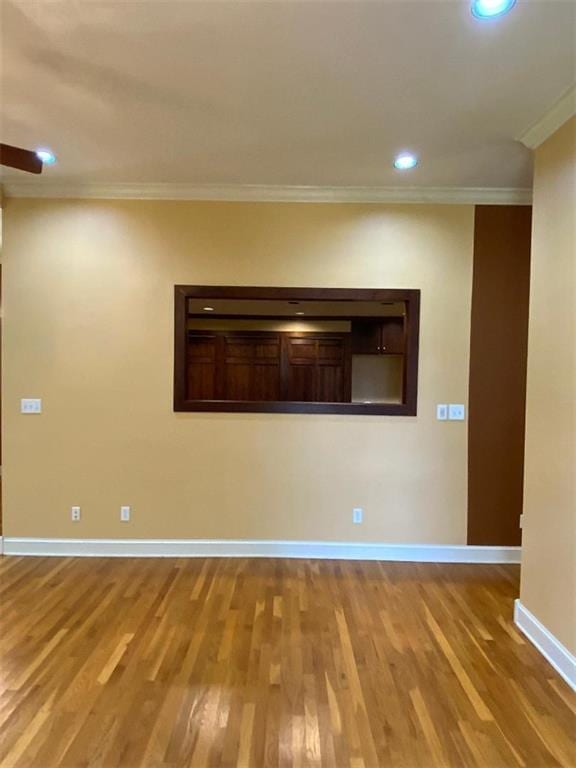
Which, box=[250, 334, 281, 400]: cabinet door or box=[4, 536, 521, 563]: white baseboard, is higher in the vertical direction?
box=[250, 334, 281, 400]: cabinet door

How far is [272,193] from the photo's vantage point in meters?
3.63

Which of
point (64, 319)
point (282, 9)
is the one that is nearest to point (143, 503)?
point (64, 319)

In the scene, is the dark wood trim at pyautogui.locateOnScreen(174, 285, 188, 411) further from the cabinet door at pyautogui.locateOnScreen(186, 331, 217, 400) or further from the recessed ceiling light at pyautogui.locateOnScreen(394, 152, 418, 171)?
the cabinet door at pyautogui.locateOnScreen(186, 331, 217, 400)

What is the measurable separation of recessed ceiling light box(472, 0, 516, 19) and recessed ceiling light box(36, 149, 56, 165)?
2554 mm

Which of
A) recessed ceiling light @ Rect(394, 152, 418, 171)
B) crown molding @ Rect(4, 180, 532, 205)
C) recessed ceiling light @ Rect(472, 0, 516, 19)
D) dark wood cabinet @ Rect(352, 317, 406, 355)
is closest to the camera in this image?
recessed ceiling light @ Rect(472, 0, 516, 19)

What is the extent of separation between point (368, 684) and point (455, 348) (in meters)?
2.46

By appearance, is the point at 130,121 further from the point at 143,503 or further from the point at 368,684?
the point at 368,684

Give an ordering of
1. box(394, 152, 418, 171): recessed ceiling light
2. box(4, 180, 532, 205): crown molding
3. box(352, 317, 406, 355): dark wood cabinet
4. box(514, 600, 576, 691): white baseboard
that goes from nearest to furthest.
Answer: box(514, 600, 576, 691): white baseboard < box(394, 152, 418, 171): recessed ceiling light < box(4, 180, 532, 205): crown molding < box(352, 317, 406, 355): dark wood cabinet

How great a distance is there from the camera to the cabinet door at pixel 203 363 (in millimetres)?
6547

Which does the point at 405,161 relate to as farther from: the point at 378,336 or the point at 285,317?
the point at 285,317

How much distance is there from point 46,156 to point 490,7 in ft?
8.88

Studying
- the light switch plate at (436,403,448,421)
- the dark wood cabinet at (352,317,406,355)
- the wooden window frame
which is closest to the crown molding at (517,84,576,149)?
the wooden window frame

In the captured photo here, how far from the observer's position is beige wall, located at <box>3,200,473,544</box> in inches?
145

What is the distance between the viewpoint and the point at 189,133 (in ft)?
9.03
